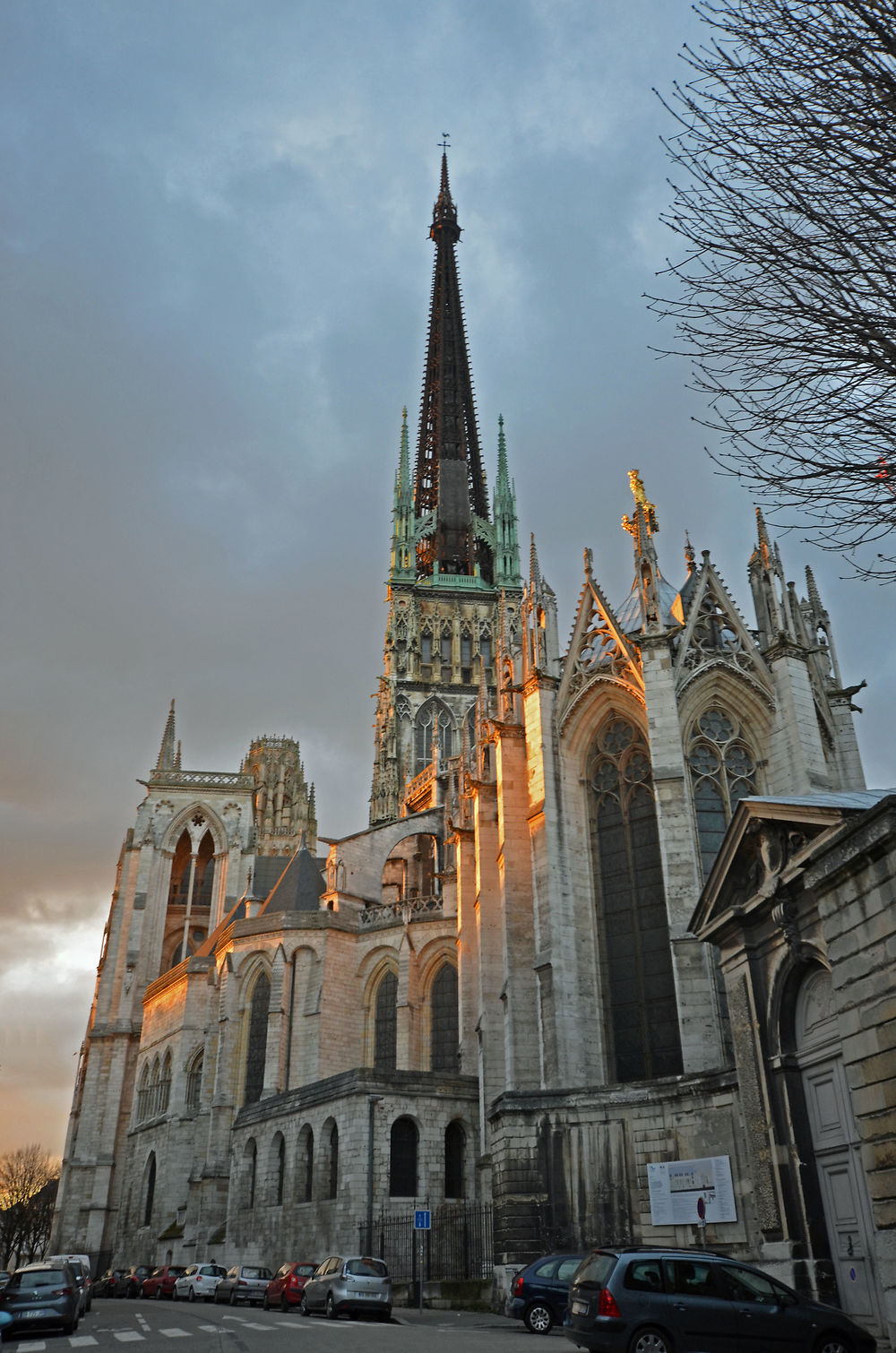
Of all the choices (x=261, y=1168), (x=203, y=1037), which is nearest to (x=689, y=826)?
(x=261, y=1168)

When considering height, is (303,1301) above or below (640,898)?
below

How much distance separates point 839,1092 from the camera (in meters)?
12.4

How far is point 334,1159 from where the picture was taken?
2569 cm

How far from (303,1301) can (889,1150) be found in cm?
1276

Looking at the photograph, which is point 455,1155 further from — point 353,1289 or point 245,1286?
point 353,1289

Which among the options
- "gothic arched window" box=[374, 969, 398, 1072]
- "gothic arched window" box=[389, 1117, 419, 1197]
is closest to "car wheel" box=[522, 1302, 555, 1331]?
"gothic arched window" box=[389, 1117, 419, 1197]

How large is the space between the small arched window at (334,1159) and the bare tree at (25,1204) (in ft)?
142

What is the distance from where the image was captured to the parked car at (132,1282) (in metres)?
29.5

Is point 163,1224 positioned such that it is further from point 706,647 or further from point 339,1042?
point 706,647

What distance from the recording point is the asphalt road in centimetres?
1127

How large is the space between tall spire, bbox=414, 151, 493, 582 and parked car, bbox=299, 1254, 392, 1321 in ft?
175

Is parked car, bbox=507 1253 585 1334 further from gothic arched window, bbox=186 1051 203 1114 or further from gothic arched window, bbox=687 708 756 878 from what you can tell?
gothic arched window, bbox=186 1051 203 1114

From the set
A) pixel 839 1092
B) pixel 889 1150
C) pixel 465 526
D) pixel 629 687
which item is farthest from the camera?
pixel 465 526

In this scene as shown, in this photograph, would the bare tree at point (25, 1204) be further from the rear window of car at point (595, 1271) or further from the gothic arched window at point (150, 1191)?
the rear window of car at point (595, 1271)
